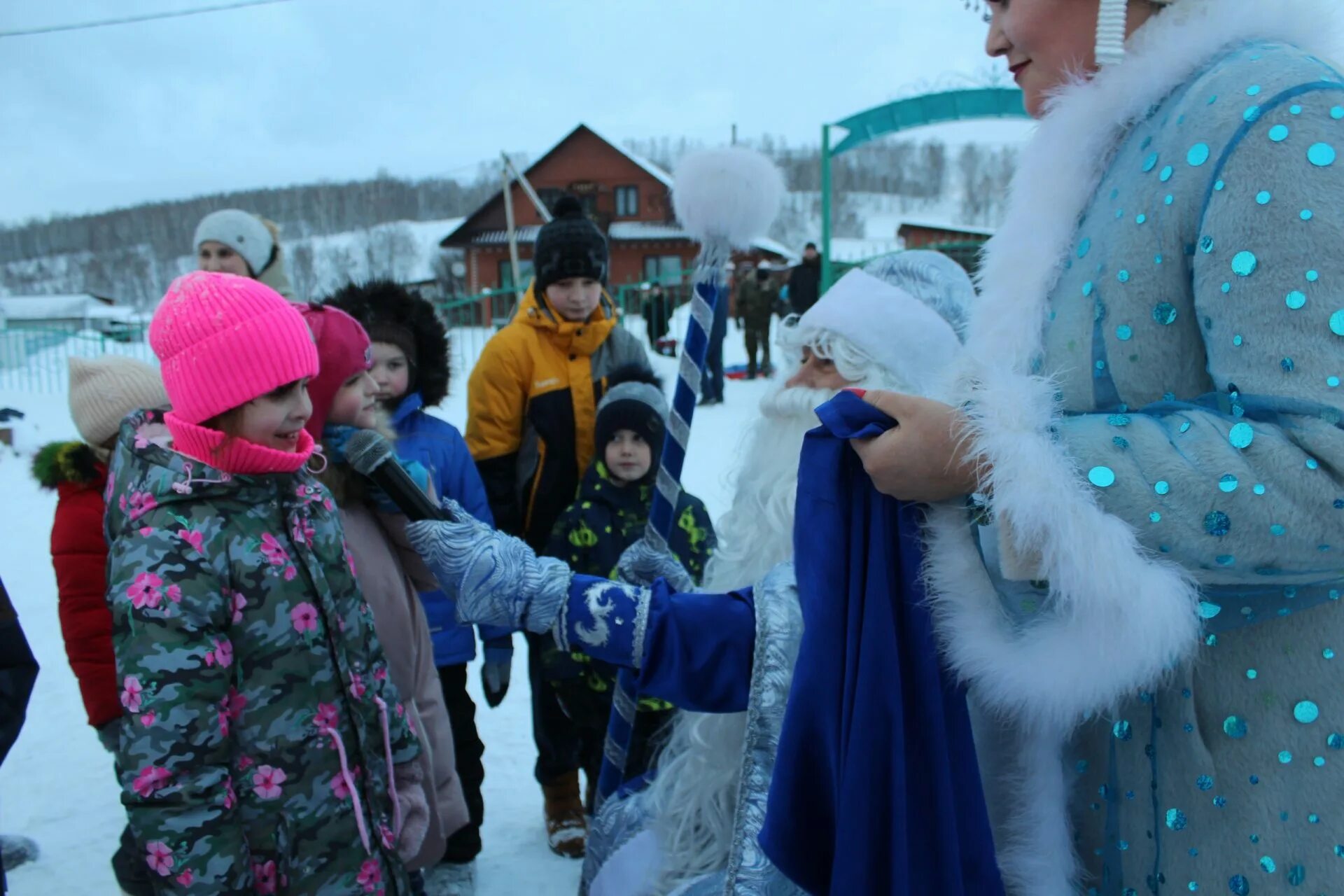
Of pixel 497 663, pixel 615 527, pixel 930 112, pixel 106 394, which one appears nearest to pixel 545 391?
pixel 615 527

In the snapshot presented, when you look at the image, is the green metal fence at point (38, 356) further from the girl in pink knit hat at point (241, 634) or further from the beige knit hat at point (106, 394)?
the girl in pink knit hat at point (241, 634)

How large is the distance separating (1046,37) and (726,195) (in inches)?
27.5

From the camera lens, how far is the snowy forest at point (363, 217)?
171 ft

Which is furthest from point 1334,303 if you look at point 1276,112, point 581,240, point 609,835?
point 581,240

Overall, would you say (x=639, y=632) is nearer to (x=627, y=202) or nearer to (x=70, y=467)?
(x=70, y=467)

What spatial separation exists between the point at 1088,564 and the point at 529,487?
8.13 feet

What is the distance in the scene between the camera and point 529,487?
310 cm

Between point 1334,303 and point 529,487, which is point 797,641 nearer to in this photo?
point 1334,303

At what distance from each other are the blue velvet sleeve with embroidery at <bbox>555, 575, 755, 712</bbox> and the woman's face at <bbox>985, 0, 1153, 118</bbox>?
816 mm

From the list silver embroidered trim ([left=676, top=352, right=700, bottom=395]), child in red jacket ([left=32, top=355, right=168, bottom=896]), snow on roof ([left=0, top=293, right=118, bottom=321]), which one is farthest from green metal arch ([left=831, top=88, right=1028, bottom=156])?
snow on roof ([left=0, top=293, right=118, bottom=321])

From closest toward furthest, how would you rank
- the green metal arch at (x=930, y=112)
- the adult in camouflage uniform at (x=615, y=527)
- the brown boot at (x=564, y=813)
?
the adult in camouflage uniform at (x=615, y=527) → the brown boot at (x=564, y=813) → the green metal arch at (x=930, y=112)

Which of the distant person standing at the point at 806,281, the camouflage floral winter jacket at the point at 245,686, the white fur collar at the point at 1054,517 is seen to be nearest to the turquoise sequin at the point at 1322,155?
the white fur collar at the point at 1054,517

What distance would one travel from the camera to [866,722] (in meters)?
1.00

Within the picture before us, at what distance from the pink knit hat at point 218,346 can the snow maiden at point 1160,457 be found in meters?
1.19
